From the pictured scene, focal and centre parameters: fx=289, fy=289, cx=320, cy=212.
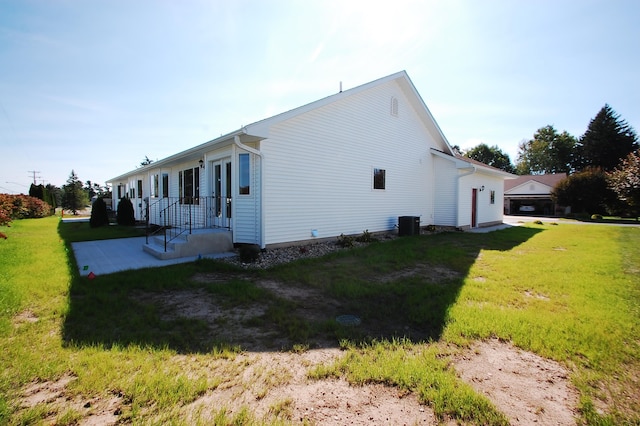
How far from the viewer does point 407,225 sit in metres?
12.8

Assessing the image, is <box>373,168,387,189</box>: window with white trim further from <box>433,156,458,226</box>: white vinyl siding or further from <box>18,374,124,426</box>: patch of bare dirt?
<box>18,374,124,426</box>: patch of bare dirt

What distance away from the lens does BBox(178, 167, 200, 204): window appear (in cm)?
1207

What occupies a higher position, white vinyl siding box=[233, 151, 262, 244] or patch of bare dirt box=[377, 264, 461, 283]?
white vinyl siding box=[233, 151, 262, 244]

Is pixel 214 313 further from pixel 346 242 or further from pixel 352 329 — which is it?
pixel 346 242

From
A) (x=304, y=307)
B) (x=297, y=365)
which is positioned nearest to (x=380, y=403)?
(x=297, y=365)

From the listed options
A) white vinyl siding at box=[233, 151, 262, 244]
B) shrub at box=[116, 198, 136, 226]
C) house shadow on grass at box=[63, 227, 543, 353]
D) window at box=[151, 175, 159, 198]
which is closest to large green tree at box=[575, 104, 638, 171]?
house shadow on grass at box=[63, 227, 543, 353]

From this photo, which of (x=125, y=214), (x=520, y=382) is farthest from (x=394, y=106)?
(x=125, y=214)

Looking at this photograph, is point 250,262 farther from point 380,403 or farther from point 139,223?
point 139,223

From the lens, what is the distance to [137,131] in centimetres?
1723

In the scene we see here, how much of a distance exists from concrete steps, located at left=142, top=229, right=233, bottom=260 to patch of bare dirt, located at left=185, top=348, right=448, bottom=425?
19.9 ft

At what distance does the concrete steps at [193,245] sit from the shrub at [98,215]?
31.3ft

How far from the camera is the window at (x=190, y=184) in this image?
12.1 meters

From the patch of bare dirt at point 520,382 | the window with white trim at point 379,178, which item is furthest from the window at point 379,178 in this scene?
the patch of bare dirt at point 520,382

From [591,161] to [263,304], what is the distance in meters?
55.2
